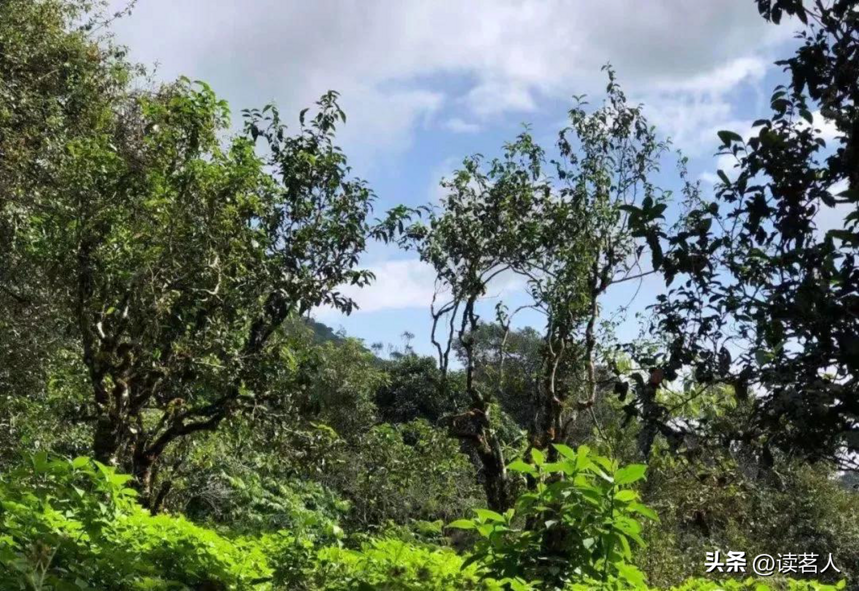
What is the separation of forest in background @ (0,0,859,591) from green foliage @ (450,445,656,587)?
0.04ft

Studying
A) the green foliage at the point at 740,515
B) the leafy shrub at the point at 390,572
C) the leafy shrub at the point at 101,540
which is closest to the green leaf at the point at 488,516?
the leafy shrub at the point at 390,572

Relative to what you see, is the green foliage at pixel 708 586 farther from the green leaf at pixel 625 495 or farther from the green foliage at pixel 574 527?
the green leaf at pixel 625 495

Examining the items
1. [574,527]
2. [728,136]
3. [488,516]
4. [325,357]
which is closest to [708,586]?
[574,527]

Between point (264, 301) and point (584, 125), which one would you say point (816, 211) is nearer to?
point (264, 301)

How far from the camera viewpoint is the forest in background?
8.46ft

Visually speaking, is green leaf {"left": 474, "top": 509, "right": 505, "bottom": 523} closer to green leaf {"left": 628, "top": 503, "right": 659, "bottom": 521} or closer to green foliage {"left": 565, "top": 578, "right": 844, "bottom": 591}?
green foliage {"left": 565, "top": 578, "right": 844, "bottom": 591}

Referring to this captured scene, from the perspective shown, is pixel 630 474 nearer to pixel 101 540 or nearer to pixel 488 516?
pixel 488 516

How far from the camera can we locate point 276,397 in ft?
23.1

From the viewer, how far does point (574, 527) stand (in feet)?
8.77

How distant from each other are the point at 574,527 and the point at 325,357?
629 centimetres

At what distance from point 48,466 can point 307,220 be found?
490 centimetres

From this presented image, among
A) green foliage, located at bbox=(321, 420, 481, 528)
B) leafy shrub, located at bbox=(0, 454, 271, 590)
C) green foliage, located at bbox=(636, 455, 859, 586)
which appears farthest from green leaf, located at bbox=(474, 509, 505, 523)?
green foliage, located at bbox=(321, 420, 481, 528)

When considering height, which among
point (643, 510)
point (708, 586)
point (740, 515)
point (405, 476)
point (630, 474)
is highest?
point (740, 515)

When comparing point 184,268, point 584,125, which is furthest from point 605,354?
point 184,268
